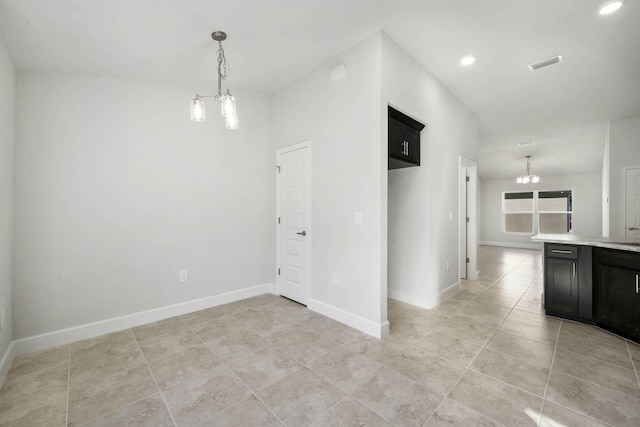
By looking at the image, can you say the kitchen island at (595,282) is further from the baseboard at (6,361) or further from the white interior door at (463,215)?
the baseboard at (6,361)

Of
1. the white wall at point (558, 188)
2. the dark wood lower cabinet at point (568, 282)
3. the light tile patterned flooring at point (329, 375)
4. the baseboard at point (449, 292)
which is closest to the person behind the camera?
the light tile patterned flooring at point (329, 375)

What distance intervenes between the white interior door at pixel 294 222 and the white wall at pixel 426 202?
1241mm

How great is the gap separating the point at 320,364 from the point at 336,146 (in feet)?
7.09

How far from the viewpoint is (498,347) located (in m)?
2.48

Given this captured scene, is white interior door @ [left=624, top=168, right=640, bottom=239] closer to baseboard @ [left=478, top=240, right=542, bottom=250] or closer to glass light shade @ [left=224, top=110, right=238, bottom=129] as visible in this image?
baseboard @ [left=478, top=240, right=542, bottom=250]

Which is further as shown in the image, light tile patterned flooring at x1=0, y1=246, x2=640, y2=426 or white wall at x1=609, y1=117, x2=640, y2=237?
white wall at x1=609, y1=117, x2=640, y2=237

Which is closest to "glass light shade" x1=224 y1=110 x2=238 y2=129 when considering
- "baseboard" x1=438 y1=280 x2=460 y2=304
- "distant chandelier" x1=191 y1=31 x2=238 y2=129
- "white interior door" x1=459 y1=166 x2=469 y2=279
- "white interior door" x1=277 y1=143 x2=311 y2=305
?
"distant chandelier" x1=191 y1=31 x2=238 y2=129

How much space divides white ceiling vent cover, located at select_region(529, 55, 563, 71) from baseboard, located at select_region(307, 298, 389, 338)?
3374 millimetres

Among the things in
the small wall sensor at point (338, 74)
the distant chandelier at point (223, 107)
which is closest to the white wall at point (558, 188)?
the small wall sensor at point (338, 74)

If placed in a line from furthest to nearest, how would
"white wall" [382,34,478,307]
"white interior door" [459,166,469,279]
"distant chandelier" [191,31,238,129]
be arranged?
"white interior door" [459,166,469,279], "white wall" [382,34,478,307], "distant chandelier" [191,31,238,129]

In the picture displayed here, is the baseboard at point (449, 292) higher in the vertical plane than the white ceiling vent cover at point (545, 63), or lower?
lower

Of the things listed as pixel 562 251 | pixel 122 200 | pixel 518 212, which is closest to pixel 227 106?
pixel 122 200

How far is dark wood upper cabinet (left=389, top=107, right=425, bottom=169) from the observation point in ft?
9.87

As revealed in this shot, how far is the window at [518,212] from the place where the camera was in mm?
9406
